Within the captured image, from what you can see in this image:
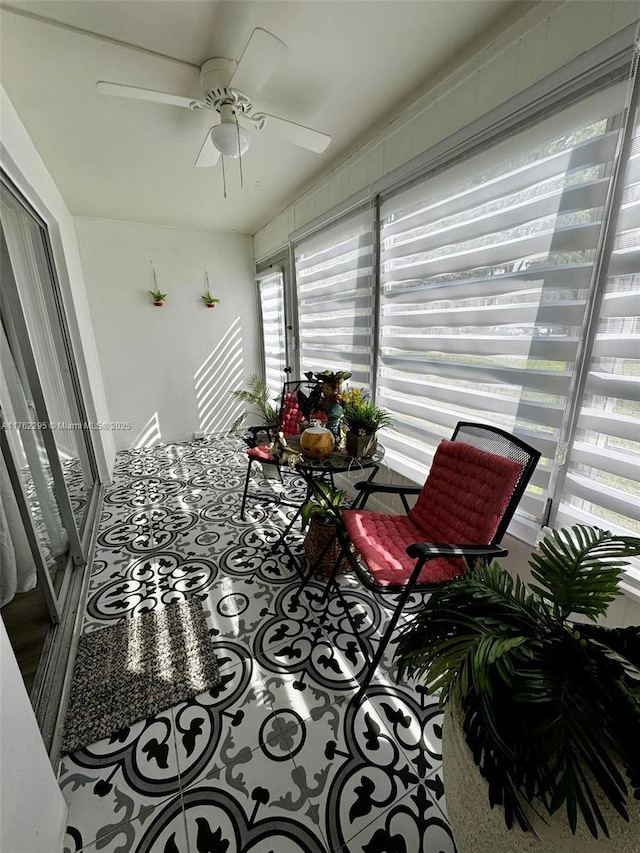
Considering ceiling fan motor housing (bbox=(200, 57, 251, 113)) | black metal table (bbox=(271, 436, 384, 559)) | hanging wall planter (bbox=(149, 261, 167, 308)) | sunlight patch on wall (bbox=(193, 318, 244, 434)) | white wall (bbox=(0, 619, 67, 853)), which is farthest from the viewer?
sunlight patch on wall (bbox=(193, 318, 244, 434))

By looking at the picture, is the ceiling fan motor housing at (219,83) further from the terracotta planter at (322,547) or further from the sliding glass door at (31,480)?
the terracotta planter at (322,547)

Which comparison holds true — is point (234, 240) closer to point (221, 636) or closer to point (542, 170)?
point (542, 170)

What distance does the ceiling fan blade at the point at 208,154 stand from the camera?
75.6 inches

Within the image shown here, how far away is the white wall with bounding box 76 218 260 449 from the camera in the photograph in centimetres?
376

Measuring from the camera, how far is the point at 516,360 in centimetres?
161

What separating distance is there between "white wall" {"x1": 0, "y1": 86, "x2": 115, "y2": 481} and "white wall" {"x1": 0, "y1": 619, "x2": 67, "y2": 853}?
7.42 feet

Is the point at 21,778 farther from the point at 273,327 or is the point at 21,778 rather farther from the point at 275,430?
the point at 273,327

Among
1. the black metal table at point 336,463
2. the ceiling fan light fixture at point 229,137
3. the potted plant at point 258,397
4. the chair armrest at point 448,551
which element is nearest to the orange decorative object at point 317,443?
the black metal table at point 336,463

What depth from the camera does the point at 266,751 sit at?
46.6 inches

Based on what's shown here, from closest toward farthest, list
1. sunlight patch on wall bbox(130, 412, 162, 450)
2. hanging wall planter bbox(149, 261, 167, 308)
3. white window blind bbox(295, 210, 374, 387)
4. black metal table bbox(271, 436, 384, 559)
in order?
black metal table bbox(271, 436, 384, 559) → white window blind bbox(295, 210, 374, 387) → hanging wall planter bbox(149, 261, 167, 308) → sunlight patch on wall bbox(130, 412, 162, 450)

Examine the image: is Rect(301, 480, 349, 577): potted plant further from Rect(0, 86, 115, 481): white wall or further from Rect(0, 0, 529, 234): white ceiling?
Rect(0, 86, 115, 481): white wall

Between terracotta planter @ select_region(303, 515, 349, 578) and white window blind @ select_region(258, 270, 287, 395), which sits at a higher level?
white window blind @ select_region(258, 270, 287, 395)

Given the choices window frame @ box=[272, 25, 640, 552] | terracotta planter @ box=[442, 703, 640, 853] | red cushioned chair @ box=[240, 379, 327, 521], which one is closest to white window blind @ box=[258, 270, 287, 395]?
red cushioned chair @ box=[240, 379, 327, 521]

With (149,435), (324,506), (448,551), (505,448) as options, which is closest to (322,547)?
(324,506)
